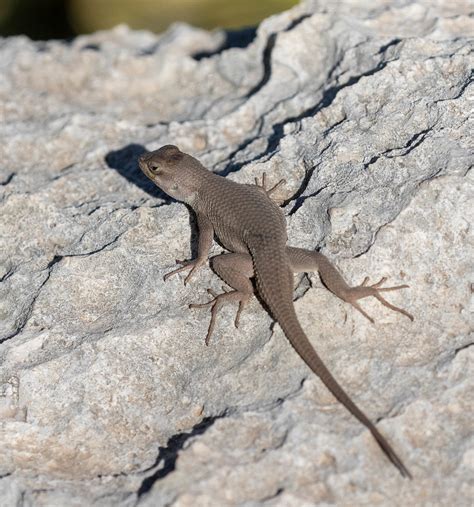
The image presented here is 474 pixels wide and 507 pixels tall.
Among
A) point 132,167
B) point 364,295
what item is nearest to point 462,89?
point 364,295

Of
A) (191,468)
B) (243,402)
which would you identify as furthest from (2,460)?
(243,402)

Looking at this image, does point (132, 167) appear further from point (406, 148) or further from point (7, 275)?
point (406, 148)

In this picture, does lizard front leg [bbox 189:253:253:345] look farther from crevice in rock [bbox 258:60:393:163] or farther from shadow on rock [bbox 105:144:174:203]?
crevice in rock [bbox 258:60:393:163]

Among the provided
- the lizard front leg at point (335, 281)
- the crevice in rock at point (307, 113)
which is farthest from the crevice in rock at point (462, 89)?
the lizard front leg at point (335, 281)

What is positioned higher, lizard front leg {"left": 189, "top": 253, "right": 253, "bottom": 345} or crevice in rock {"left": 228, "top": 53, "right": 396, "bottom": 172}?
crevice in rock {"left": 228, "top": 53, "right": 396, "bottom": 172}

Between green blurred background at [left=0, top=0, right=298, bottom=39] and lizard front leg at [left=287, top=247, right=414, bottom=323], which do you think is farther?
green blurred background at [left=0, top=0, right=298, bottom=39]

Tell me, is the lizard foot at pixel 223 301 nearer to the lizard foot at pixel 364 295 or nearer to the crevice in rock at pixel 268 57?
the lizard foot at pixel 364 295

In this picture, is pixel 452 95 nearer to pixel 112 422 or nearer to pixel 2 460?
pixel 112 422

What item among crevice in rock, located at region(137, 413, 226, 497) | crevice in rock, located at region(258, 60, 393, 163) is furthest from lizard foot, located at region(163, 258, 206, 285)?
crevice in rock, located at region(258, 60, 393, 163)
